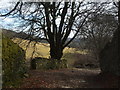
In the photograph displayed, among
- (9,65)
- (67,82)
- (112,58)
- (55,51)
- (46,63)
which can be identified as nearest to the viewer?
(9,65)

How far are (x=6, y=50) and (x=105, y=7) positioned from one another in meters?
12.8

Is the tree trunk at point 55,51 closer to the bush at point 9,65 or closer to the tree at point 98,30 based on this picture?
the tree at point 98,30

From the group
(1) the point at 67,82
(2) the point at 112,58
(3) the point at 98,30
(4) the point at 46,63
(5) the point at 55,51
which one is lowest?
(4) the point at 46,63

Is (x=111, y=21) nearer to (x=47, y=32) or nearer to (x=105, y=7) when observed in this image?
(x=105, y=7)

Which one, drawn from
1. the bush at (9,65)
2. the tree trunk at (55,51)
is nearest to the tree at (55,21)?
the tree trunk at (55,51)

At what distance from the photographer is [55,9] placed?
18.5m

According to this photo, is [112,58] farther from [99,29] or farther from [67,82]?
[99,29]

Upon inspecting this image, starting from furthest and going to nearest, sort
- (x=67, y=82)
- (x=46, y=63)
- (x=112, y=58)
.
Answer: (x=46, y=63)
(x=112, y=58)
(x=67, y=82)

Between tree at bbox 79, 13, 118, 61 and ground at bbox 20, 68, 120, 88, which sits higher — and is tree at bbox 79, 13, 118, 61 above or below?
above

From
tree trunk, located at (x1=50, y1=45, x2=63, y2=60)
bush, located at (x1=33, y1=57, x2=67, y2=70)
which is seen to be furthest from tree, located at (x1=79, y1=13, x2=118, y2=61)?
bush, located at (x1=33, y1=57, x2=67, y2=70)

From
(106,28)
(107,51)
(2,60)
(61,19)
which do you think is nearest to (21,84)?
(2,60)

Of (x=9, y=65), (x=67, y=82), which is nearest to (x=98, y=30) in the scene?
(x=67, y=82)

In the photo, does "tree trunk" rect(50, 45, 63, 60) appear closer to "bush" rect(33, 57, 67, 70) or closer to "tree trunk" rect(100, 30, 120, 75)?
"bush" rect(33, 57, 67, 70)

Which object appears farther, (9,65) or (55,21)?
(55,21)
